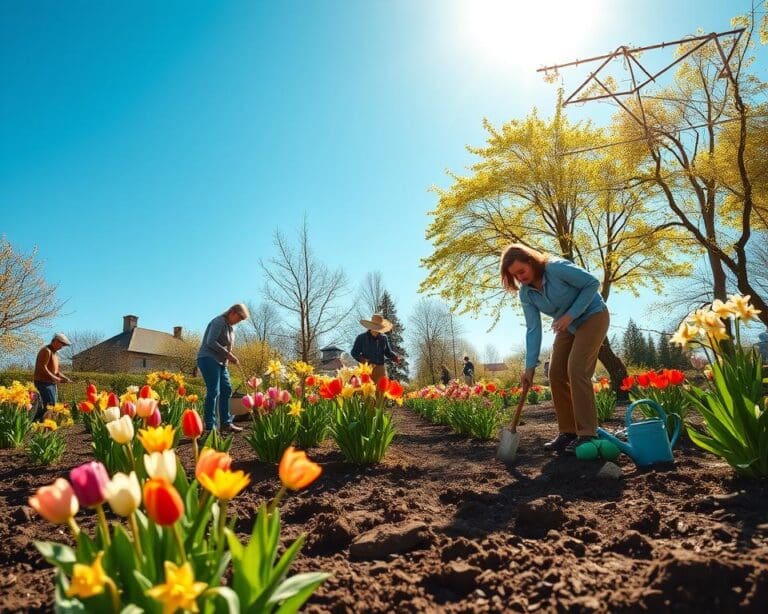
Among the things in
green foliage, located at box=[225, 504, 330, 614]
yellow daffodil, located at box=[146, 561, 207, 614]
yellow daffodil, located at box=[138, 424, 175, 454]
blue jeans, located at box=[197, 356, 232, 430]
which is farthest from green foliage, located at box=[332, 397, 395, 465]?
blue jeans, located at box=[197, 356, 232, 430]

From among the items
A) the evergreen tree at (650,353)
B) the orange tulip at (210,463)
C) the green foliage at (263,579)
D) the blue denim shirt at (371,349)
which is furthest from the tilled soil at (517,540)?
the evergreen tree at (650,353)

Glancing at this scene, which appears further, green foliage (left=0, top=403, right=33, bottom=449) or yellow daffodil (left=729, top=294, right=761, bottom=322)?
green foliage (left=0, top=403, right=33, bottom=449)

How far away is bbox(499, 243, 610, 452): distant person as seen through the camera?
3594 millimetres

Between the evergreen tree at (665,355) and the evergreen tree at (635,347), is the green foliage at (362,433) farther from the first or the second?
the evergreen tree at (635,347)

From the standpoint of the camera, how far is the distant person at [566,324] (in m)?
3.59

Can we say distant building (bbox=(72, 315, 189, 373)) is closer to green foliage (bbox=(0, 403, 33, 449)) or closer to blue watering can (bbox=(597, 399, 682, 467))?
green foliage (bbox=(0, 403, 33, 449))

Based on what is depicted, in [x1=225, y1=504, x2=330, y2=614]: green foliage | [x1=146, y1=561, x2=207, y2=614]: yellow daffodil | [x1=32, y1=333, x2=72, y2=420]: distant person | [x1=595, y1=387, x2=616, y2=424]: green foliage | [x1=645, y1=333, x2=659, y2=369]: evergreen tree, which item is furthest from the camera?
[x1=645, y1=333, x2=659, y2=369]: evergreen tree

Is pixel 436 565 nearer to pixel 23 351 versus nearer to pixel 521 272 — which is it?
pixel 521 272

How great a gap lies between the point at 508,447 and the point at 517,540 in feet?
7.14

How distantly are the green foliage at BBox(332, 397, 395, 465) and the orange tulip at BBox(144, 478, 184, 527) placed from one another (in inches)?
102

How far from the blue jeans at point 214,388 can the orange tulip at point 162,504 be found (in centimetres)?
517

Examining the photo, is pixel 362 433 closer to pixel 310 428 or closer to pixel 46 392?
pixel 310 428

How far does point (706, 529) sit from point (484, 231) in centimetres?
1468

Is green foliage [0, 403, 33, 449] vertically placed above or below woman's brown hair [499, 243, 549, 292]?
below
